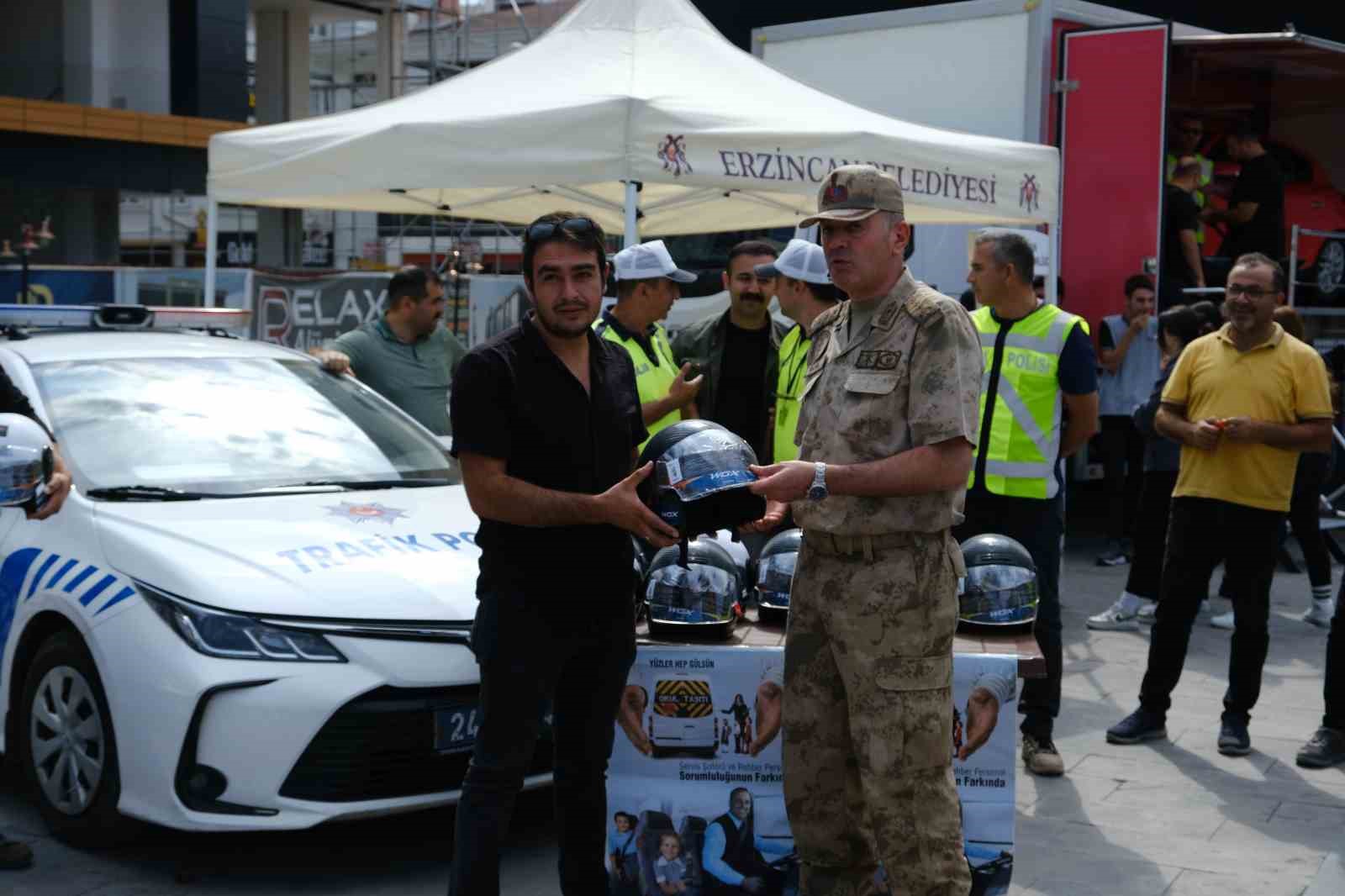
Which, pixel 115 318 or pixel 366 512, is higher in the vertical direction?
pixel 115 318

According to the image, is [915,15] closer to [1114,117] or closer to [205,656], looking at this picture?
[1114,117]

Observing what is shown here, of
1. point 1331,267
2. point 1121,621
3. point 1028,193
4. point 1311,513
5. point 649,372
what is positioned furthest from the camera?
point 1331,267

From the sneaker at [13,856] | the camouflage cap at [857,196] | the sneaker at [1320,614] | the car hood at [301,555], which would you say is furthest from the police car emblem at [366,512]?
the sneaker at [1320,614]

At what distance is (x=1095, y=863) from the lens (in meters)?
4.98

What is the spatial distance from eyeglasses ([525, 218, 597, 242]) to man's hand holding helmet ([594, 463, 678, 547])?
0.58 meters

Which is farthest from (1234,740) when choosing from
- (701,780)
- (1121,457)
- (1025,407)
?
(1121,457)

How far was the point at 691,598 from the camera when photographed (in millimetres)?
4328

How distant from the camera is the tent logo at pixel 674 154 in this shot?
7.26m

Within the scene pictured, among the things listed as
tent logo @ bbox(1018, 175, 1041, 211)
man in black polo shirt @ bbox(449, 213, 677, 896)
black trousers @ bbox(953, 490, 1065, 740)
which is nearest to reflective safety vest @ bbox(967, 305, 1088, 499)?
black trousers @ bbox(953, 490, 1065, 740)

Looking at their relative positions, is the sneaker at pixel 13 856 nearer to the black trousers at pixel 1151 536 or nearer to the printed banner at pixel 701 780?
the printed banner at pixel 701 780

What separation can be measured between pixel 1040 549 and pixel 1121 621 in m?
3.06

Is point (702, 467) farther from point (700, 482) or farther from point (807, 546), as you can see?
point (807, 546)

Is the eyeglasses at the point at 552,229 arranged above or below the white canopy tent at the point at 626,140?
below

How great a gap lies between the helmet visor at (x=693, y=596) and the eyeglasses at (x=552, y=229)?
3.22ft
